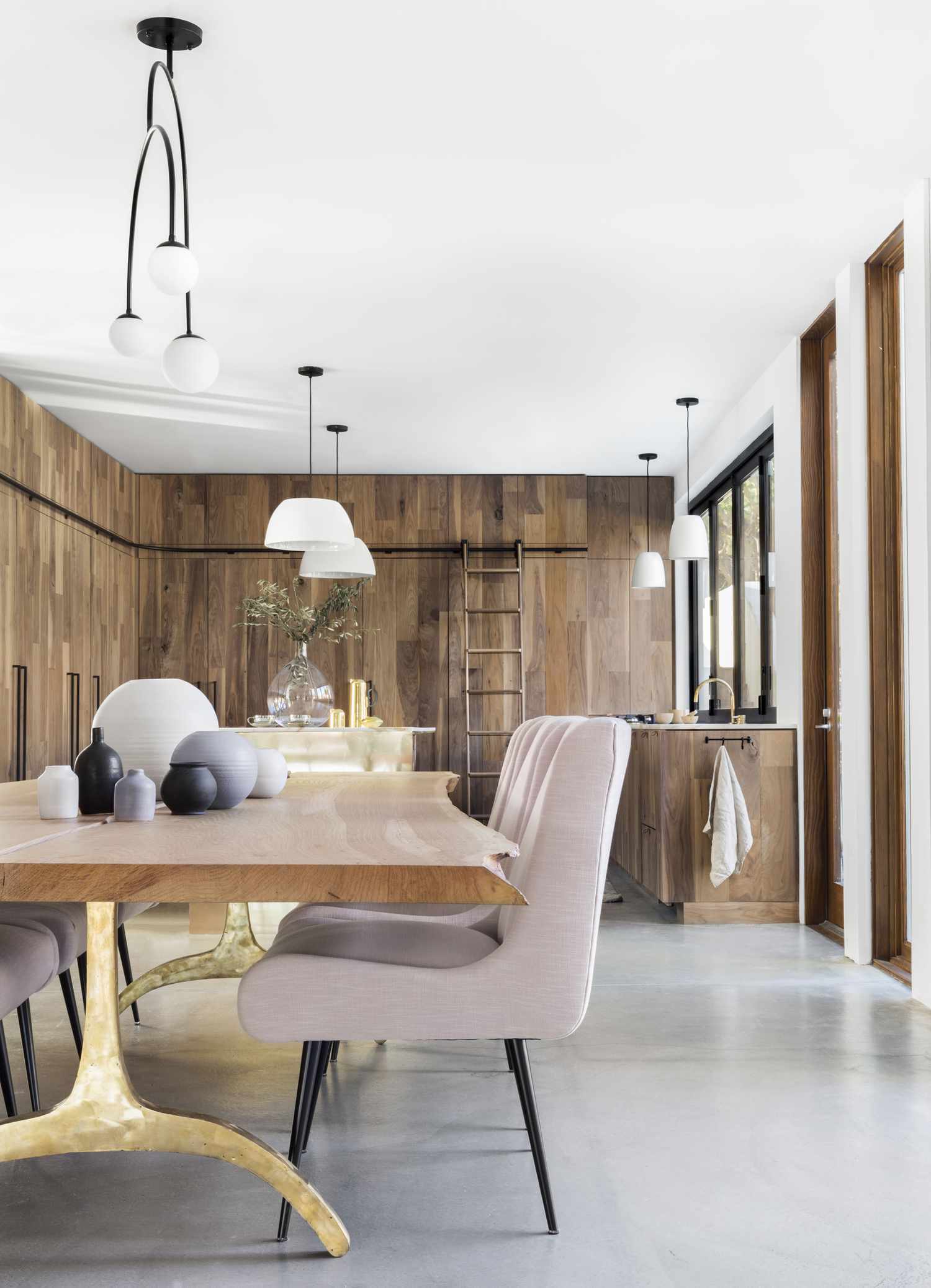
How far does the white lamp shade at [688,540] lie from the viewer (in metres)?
5.71

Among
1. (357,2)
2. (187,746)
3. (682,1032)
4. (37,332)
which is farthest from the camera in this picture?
(37,332)

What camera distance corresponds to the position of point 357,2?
2.63m

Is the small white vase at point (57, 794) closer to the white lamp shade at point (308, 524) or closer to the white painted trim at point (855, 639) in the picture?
the white lamp shade at point (308, 524)

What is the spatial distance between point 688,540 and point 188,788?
397 centimetres

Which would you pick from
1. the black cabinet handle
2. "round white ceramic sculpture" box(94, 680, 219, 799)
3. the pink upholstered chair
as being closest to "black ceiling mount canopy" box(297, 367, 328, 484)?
the black cabinet handle

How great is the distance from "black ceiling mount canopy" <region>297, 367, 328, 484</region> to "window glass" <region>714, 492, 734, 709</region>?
98.5 inches

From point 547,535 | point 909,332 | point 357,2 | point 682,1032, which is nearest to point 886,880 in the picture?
point 682,1032

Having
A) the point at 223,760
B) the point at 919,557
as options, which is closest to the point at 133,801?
the point at 223,760

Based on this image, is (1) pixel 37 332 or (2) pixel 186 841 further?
(1) pixel 37 332

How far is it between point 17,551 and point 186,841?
13.9 feet

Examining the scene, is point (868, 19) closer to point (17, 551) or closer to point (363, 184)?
point (363, 184)

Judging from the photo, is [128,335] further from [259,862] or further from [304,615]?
[304,615]

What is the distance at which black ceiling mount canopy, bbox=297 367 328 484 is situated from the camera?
5488 mm

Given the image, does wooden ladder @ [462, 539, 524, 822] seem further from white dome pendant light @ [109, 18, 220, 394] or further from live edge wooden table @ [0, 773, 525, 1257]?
live edge wooden table @ [0, 773, 525, 1257]
